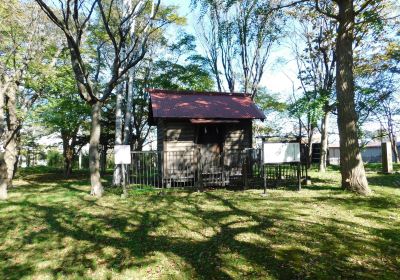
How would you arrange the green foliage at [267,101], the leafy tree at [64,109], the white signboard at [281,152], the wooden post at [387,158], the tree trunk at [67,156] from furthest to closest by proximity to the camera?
the green foliage at [267,101] → the tree trunk at [67,156] → the leafy tree at [64,109] → the wooden post at [387,158] → the white signboard at [281,152]

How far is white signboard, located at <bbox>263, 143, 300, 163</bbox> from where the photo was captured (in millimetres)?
10070

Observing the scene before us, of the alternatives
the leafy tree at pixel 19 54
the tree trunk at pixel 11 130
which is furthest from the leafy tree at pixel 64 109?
the tree trunk at pixel 11 130

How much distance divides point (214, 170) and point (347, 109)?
21.0 ft

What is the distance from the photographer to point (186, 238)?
20.0 ft

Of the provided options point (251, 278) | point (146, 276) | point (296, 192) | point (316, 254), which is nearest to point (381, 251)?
point (316, 254)

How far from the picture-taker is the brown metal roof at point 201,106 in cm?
1387

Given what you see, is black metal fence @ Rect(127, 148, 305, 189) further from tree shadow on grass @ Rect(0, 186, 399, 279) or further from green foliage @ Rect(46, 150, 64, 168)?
green foliage @ Rect(46, 150, 64, 168)

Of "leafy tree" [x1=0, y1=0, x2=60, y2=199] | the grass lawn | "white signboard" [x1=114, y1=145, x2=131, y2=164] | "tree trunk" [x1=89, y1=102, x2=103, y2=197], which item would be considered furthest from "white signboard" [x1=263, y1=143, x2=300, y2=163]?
"leafy tree" [x1=0, y1=0, x2=60, y2=199]

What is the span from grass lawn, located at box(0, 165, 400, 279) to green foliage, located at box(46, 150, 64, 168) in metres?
22.8

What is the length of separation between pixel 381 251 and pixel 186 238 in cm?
358

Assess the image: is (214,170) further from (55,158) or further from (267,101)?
(55,158)

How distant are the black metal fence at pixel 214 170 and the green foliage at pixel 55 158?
20.4 m

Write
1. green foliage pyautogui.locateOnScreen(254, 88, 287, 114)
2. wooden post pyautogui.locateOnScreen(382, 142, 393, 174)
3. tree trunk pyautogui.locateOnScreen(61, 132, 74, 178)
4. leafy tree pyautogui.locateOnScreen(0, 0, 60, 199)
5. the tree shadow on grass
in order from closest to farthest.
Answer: the tree shadow on grass
leafy tree pyautogui.locateOnScreen(0, 0, 60, 199)
wooden post pyautogui.locateOnScreen(382, 142, 393, 174)
tree trunk pyautogui.locateOnScreen(61, 132, 74, 178)
green foliage pyautogui.locateOnScreen(254, 88, 287, 114)

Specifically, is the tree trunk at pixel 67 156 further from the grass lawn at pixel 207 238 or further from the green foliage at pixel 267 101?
the green foliage at pixel 267 101
